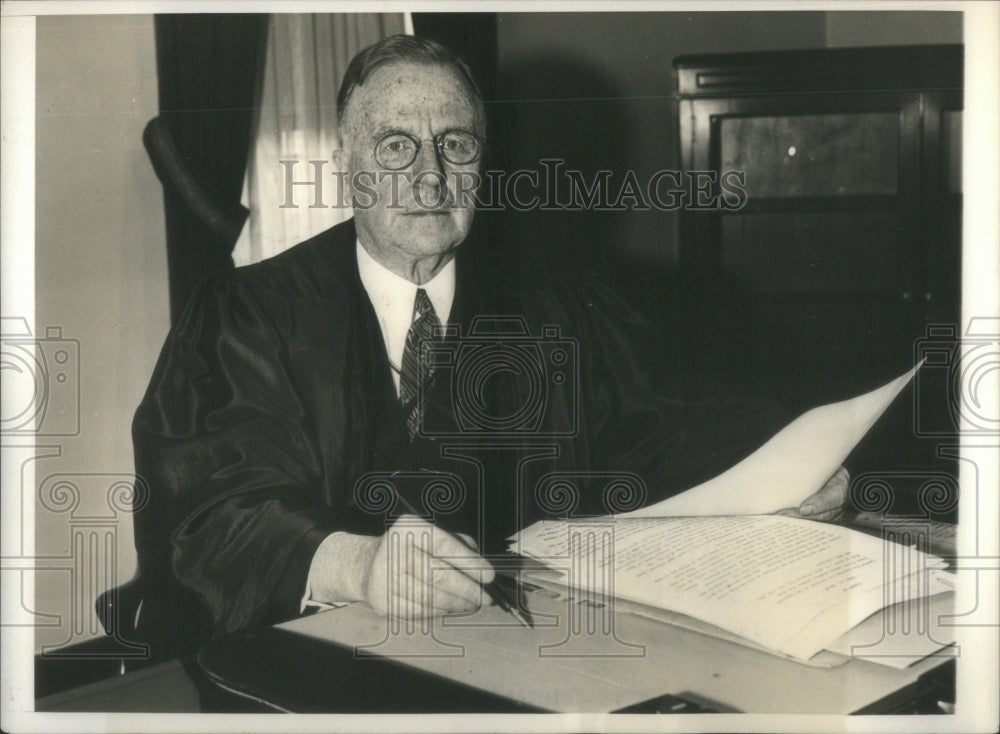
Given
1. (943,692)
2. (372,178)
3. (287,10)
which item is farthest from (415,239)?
(943,692)

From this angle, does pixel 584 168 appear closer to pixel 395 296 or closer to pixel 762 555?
pixel 395 296

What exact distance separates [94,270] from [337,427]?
1.44ft

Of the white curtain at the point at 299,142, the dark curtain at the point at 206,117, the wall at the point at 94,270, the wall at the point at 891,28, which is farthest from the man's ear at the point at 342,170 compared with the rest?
the wall at the point at 891,28

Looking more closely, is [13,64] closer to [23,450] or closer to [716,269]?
[23,450]

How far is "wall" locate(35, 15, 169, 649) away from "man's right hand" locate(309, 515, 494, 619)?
0.32m

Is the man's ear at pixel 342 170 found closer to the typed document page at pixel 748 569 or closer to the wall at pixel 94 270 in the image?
the wall at pixel 94 270

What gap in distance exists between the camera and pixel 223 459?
1.35 m

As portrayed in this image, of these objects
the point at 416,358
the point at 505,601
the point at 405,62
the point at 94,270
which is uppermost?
the point at 405,62

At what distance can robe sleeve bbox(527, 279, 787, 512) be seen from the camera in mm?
1370

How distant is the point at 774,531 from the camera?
1337 mm

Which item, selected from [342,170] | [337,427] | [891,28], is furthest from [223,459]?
[891,28]

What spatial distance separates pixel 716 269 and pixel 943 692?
2.29 ft

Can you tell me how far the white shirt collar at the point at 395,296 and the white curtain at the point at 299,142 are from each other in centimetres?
9

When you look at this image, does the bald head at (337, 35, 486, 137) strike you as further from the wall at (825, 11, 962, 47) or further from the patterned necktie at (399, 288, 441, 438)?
the wall at (825, 11, 962, 47)
